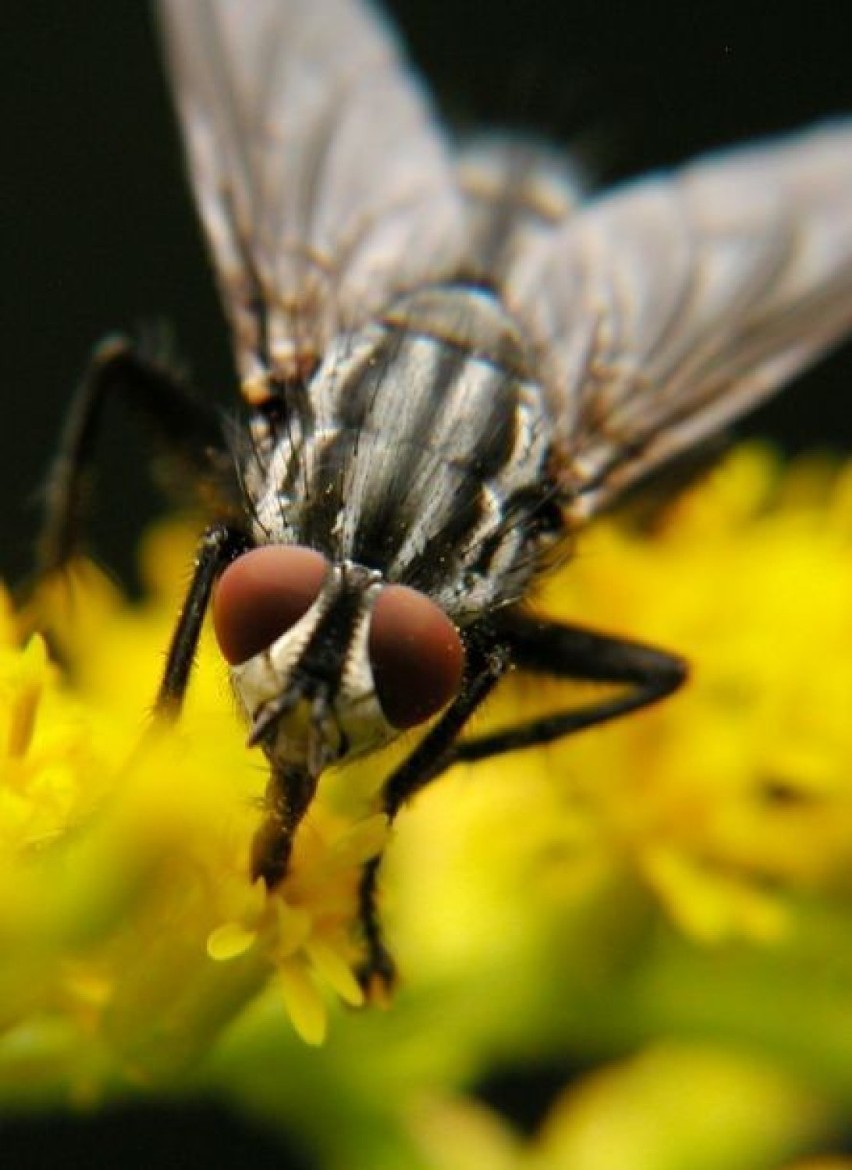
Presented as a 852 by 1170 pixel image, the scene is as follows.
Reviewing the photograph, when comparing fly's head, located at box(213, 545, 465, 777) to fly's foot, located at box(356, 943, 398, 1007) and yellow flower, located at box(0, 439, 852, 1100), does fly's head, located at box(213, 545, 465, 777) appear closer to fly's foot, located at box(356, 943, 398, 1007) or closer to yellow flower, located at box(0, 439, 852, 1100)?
yellow flower, located at box(0, 439, 852, 1100)

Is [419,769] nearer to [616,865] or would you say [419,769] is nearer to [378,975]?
[378,975]

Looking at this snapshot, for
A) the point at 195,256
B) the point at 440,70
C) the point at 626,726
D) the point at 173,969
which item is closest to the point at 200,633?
the point at 173,969

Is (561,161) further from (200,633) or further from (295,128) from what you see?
→ (200,633)

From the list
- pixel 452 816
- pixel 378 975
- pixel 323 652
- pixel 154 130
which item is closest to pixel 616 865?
pixel 452 816

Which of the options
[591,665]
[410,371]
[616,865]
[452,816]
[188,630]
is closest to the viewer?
[188,630]

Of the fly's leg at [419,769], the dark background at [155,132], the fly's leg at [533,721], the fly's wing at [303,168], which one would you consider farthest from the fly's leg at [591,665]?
the dark background at [155,132]

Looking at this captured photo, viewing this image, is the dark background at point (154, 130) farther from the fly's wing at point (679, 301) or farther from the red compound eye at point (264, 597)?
the red compound eye at point (264, 597)
